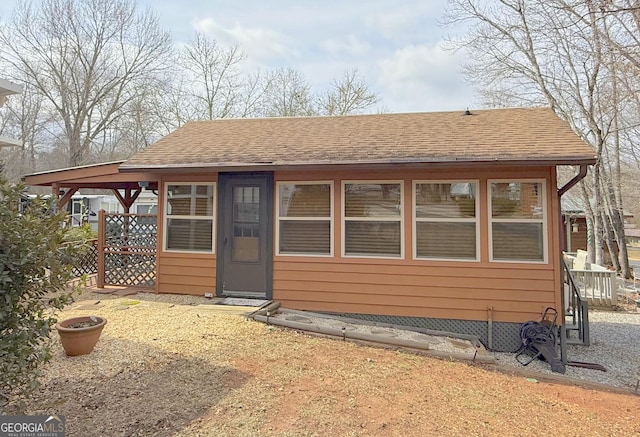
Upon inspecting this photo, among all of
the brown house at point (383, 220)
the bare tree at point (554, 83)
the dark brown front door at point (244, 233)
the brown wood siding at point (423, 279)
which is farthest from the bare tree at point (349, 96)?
the brown wood siding at point (423, 279)

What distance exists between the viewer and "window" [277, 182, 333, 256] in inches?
241

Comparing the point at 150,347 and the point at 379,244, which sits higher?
the point at 379,244

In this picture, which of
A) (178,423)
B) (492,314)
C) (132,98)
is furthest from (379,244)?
(132,98)

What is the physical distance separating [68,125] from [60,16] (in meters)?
5.59

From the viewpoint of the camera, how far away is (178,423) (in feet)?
8.91

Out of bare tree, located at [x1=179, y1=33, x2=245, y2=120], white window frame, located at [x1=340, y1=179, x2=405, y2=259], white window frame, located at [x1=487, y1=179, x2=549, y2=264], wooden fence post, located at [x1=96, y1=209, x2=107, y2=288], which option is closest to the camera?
white window frame, located at [x1=487, y1=179, x2=549, y2=264]

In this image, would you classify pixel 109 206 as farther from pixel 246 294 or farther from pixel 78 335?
pixel 78 335

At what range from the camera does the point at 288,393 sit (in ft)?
10.8

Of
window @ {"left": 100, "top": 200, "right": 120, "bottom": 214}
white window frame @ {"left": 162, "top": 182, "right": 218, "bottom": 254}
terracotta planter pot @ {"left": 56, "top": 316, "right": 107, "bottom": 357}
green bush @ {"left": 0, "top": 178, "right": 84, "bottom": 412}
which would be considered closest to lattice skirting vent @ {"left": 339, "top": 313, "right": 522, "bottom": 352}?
white window frame @ {"left": 162, "top": 182, "right": 218, "bottom": 254}

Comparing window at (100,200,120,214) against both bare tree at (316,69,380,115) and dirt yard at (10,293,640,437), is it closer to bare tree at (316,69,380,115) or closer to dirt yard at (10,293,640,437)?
bare tree at (316,69,380,115)

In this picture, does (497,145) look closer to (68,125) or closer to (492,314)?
(492,314)

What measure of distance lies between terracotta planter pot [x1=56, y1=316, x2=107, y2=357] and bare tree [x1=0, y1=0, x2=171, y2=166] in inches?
808

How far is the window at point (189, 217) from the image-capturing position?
6.56 metres

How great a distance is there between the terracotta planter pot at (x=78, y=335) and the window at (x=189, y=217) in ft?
8.86
